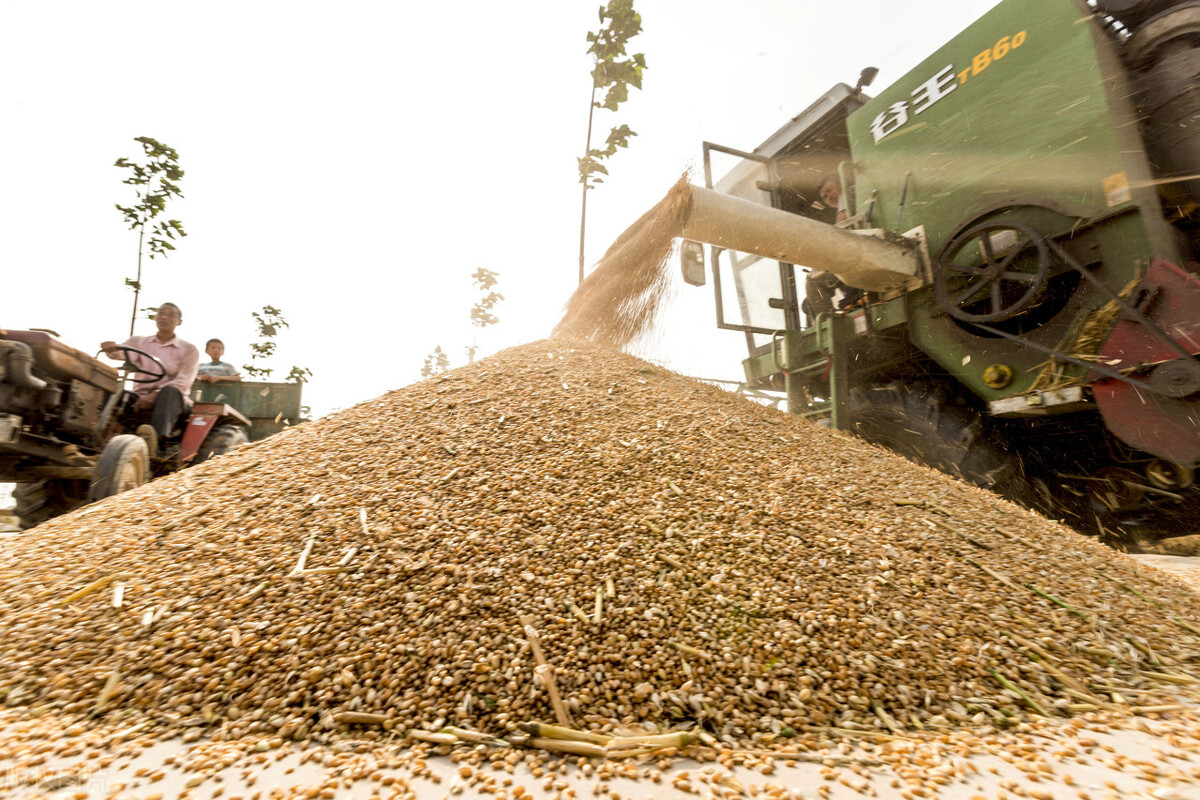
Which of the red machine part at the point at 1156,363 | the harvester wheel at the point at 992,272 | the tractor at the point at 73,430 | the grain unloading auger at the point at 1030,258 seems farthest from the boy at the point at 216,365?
the red machine part at the point at 1156,363

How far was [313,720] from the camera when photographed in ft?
3.27

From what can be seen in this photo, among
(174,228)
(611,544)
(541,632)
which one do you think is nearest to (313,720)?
(541,632)

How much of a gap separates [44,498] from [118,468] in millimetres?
1277

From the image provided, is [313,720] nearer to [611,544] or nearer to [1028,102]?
[611,544]

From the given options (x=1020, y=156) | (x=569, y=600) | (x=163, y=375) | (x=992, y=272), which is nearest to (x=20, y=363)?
(x=163, y=375)

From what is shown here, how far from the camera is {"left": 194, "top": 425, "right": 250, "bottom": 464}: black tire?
3.58 metres

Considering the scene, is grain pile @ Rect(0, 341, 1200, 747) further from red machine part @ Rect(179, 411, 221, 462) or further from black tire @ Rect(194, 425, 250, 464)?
black tire @ Rect(194, 425, 250, 464)

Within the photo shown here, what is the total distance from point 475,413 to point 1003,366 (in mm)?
2916

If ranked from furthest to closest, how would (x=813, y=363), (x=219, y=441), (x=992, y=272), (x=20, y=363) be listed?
(x=813, y=363), (x=219, y=441), (x=992, y=272), (x=20, y=363)

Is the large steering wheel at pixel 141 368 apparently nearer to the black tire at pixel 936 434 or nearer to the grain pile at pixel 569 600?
the grain pile at pixel 569 600

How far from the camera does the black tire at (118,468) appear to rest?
2.57 meters

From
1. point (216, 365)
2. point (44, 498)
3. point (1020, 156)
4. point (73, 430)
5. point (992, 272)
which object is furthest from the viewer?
point (216, 365)

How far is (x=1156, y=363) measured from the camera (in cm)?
218

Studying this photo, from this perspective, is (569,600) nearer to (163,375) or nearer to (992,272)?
(992,272)
